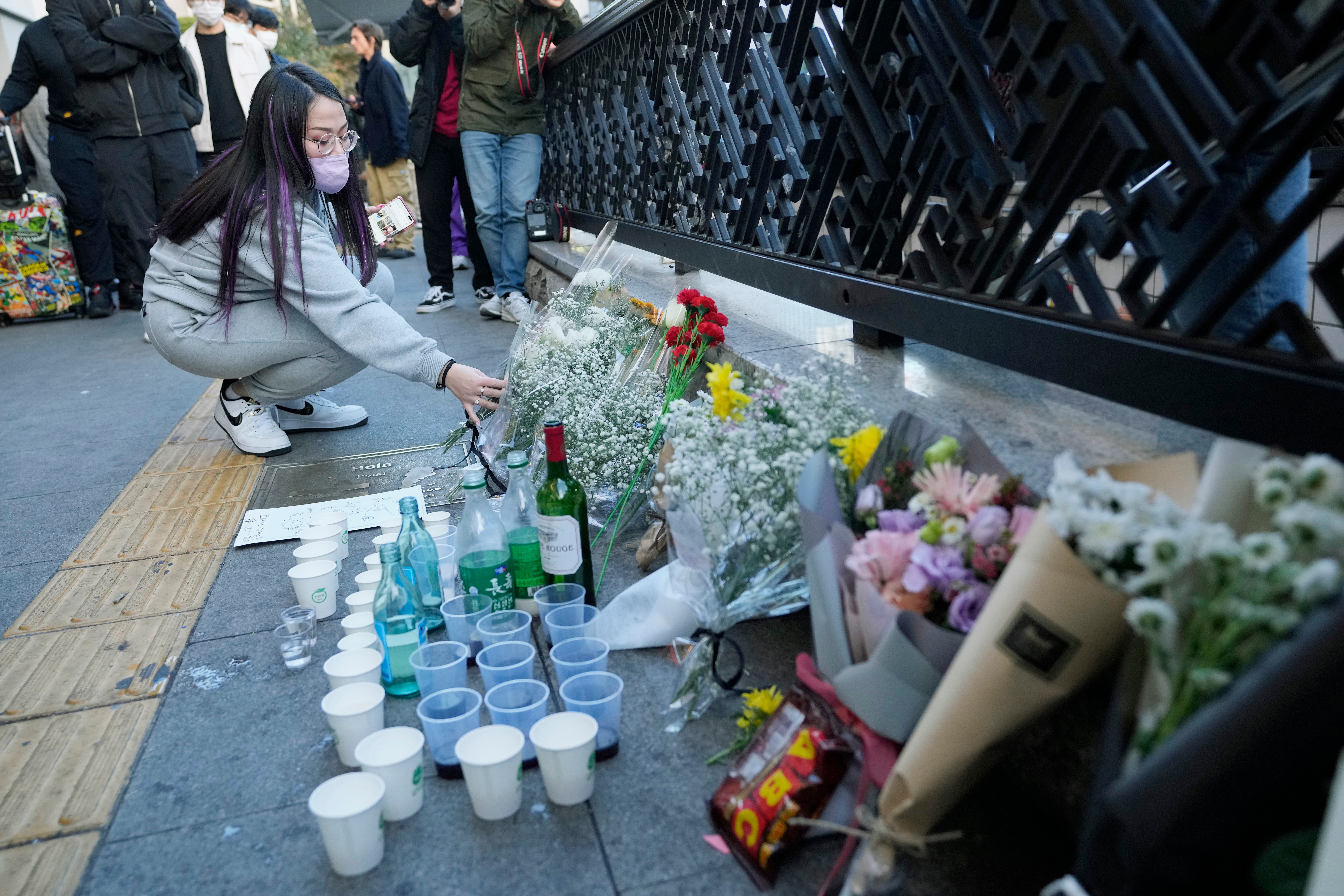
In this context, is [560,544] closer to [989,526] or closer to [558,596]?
[558,596]

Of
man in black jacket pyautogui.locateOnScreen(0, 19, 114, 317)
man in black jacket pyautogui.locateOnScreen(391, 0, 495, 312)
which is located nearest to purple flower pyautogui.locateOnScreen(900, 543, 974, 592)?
man in black jacket pyautogui.locateOnScreen(391, 0, 495, 312)

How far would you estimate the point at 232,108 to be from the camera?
24.3 ft

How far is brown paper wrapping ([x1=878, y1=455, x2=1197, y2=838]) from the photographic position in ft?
3.91

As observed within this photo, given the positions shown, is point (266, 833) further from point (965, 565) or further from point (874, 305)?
point (874, 305)

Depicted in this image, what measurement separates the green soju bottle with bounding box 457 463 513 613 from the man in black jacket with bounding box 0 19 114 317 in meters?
6.67

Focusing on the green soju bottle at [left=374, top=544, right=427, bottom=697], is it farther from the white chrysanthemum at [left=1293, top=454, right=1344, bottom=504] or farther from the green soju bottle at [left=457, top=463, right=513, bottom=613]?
the white chrysanthemum at [left=1293, top=454, right=1344, bottom=504]

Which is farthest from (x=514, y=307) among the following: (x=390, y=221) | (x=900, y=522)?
(x=900, y=522)

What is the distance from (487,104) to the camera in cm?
588

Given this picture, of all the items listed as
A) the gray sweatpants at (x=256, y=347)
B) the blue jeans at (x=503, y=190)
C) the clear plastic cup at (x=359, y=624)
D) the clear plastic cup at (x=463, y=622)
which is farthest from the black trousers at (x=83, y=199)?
the clear plastic cup at (x=463, y=622)

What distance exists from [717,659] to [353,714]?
29.6 inches

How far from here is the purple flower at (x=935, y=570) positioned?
1.44 m

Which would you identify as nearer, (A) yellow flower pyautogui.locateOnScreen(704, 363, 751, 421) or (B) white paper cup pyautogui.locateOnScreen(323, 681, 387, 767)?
(B) white paper cup pyautogui.locateOnScreen(323, 681, 387, 767)

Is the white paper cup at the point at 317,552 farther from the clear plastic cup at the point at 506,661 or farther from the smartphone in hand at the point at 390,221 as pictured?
the smartphone in hand at the point at 390,221

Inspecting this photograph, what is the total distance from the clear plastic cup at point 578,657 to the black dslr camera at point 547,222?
464 centimetres
